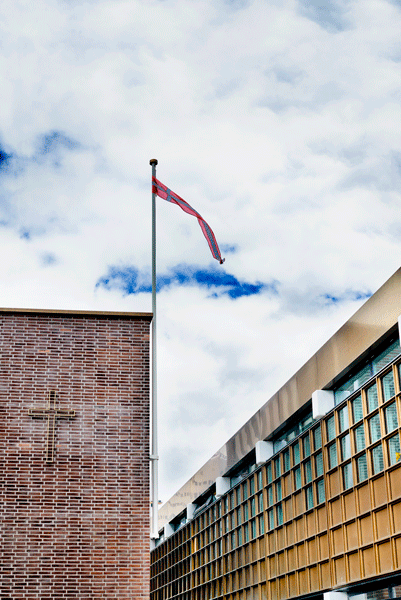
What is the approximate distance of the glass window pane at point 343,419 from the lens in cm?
1725

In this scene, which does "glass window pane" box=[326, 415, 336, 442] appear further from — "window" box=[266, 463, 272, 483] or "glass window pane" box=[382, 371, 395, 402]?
"window" box=[266, 463, 272, 483]

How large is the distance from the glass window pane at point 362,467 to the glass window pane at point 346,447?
53 cm

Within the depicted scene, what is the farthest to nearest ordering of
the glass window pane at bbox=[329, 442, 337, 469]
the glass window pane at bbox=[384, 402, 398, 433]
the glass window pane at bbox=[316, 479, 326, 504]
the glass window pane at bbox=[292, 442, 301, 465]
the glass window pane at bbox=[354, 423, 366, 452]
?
the glass window pane at bbox=[292, 442, 301, 465] < the glass window pane at bbox=[316, 479, 326, 504] < the glass window pane at bbox=[329, 442, 337, 469] < the glass window pane at bbox=[354, 423, 366, 452] < the glass window pane at bbox=[384, 402, 398, 433]

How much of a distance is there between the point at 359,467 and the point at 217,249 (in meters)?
7.51

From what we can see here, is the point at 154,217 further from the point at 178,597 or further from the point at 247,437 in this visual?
the point at 178,597

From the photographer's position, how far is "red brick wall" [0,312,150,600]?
1647cm

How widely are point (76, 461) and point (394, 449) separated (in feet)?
23.4

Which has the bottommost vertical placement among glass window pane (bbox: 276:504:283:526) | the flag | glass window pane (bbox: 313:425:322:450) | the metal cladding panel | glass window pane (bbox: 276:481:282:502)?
glass window pane (bbox: 276:504:283:526)

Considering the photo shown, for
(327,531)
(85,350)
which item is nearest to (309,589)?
(327,531)

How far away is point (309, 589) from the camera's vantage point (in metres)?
18.9

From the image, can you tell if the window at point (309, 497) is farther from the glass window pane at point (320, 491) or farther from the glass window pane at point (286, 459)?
the glass window pane at point (286, 459)

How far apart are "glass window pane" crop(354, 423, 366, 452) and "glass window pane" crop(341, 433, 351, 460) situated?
427 millimetres

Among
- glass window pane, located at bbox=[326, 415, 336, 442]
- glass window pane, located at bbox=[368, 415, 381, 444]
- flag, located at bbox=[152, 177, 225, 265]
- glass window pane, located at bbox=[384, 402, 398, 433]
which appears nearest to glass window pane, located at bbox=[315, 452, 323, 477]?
glass window pane, located at bbox=[326, 415, 336, 442]

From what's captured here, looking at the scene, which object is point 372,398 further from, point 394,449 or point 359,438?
point 394,449
